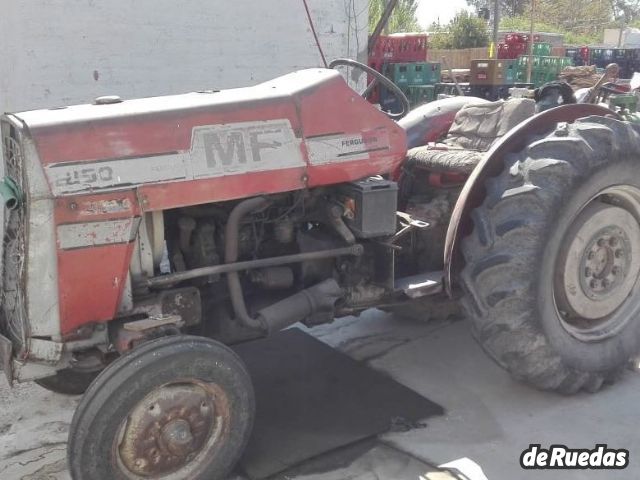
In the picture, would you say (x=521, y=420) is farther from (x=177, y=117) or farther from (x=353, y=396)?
(x=177, y=117)

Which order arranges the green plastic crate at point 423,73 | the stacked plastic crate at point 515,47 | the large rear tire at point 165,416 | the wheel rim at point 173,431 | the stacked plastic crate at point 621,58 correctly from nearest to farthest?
1. the large rear tire at point 165,416
2. the wheel rim at point 173,431
3. the green plastic crate at point 423,73
4. the stacked plastic crate at point 515,47
5. the stacked plastic crate at point 621,58

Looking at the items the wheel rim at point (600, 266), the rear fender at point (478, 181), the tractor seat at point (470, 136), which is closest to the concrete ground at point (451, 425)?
the wheel rim at point (600, 266)

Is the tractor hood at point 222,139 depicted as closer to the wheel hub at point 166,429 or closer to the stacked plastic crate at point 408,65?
the wheel hub at point 166,429


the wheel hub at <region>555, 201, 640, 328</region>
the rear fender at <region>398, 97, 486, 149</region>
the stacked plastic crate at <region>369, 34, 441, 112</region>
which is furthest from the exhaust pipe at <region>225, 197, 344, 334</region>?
the stacked plastic crate at <region>369, 34, 441, 112</region>

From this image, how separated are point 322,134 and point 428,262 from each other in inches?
47.3

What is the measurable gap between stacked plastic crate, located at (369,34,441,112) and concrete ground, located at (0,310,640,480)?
879 cm

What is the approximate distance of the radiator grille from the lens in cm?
261

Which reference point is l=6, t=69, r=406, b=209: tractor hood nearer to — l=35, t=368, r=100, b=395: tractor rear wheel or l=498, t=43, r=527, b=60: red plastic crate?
l=35, t=368, r=100, b=395: tractor rear wheel

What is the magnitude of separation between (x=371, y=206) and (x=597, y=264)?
4.25 ft

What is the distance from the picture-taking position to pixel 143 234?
111 inches

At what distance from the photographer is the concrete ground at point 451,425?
2977 mm

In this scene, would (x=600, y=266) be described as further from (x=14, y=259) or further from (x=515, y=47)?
(x=515, y=47)

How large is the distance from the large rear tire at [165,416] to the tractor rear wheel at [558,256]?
1.20 meters

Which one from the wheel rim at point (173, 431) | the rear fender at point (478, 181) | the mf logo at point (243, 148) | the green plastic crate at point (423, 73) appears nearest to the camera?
the wheel rim at point (173, 431)
